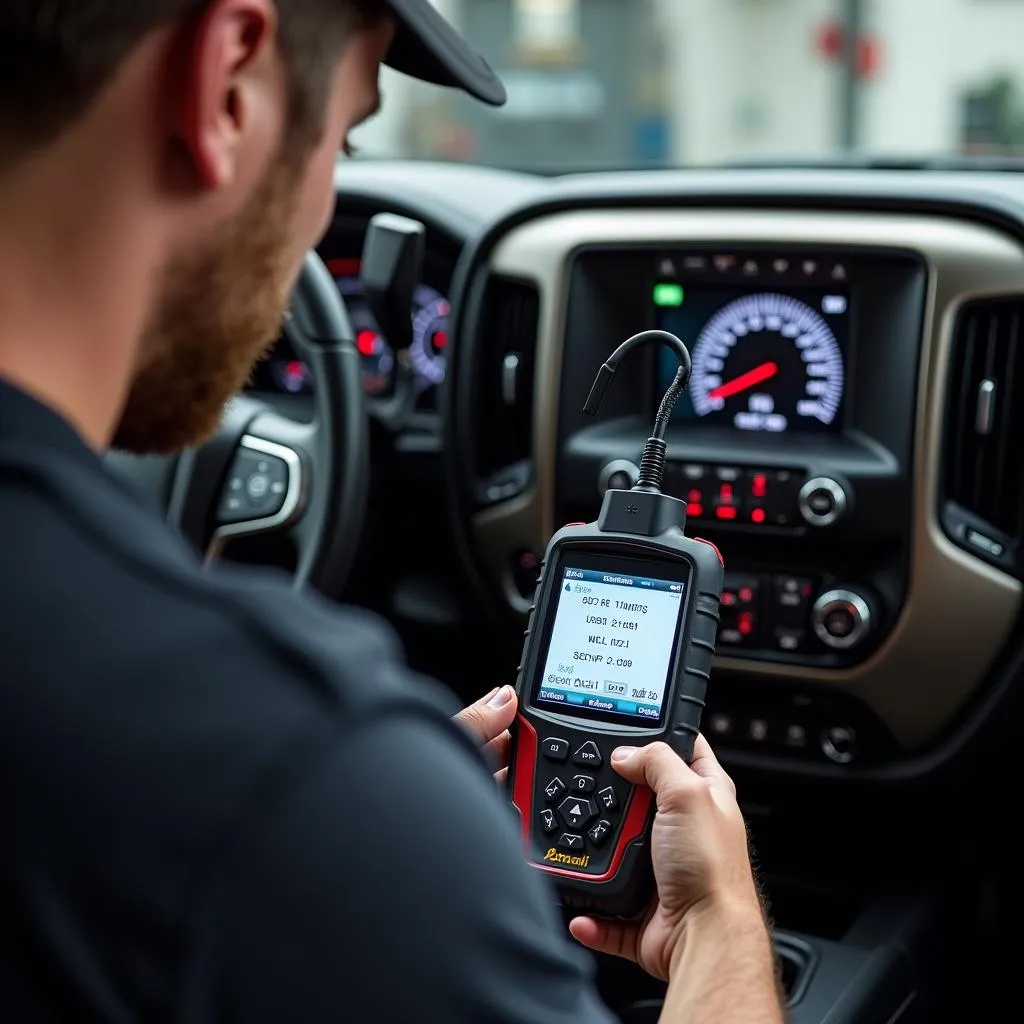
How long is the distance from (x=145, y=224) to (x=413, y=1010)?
37 cm

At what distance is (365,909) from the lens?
0.59 meters

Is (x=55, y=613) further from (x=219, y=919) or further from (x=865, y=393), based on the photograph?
(x=865, y=393)

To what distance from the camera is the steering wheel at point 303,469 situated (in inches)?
78.6

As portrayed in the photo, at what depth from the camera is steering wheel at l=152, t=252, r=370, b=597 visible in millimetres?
1997

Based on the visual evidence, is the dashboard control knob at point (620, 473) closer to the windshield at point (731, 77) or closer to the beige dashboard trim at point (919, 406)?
the beige dashboard trim at point (919, 406)

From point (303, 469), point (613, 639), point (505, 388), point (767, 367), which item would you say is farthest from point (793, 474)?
point (613, 639)

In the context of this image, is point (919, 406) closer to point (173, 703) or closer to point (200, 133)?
point (200, 133)

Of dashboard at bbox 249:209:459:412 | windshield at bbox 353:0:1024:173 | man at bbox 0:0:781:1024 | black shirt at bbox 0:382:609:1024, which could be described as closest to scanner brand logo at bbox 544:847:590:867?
man at bbox 0:0:781:1024

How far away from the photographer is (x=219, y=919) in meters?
0.57

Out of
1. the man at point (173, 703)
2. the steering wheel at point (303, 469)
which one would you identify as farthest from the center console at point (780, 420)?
the man at point (173, 703)

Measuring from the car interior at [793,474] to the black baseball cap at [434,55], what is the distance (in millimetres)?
1050

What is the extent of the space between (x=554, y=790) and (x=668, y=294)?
1.10 metres

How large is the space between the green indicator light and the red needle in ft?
0.44

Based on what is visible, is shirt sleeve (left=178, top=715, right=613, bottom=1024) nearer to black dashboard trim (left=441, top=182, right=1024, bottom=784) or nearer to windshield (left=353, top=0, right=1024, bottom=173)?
black dashboard trim (left=441, top=182, right=1024, bottom=784)
